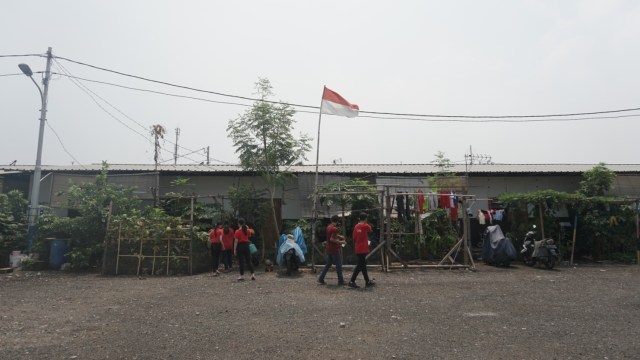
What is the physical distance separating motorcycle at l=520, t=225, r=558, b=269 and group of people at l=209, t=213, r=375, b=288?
20.6 feet

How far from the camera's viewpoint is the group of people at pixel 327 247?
10414 mm

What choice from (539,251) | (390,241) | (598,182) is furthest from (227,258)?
(598,182)

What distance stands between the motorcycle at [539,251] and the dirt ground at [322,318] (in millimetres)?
1832

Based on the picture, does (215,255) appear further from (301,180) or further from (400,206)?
(400,206)

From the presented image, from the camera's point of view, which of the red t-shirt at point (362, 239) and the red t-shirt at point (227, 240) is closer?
the red t-shirt at point (362, 239)

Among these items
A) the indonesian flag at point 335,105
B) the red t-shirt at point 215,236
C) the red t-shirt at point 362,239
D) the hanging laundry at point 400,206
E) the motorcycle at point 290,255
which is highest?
the indonesian flag at point 335,105

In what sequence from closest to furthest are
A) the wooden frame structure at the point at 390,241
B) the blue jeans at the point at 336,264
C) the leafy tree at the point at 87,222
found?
the blue jeans at the point at 336,264 → the wooden frame structure at the point at 390,241 → the leafy tree at the point at 87,222

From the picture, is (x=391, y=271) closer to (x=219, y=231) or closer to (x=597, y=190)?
(x=219, y=231)

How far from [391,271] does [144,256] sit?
7.74 metres

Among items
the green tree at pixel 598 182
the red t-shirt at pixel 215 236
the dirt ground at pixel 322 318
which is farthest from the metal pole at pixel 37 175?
the green tree at pixel 598 182

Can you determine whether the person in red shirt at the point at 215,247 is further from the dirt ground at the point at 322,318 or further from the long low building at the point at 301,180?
the long low building at the point at 301,180

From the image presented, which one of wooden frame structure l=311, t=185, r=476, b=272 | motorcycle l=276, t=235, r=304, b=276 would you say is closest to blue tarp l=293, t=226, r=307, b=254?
wooden frame structure l=311, t=185, r=476, b=272

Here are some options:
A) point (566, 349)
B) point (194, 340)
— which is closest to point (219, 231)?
point (194, 340)

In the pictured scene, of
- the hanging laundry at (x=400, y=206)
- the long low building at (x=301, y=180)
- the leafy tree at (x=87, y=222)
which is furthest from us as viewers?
the long low building at (x=301, y=180)
